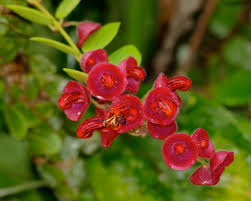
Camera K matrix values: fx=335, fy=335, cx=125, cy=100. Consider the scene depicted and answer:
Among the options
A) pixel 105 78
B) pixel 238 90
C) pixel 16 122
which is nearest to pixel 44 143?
pixel 16 122

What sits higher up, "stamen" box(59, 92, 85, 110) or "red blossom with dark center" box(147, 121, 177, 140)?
"stamen" box(59, 92, 85, 110)

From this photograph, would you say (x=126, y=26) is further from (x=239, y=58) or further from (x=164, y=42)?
(x=239, y=58)

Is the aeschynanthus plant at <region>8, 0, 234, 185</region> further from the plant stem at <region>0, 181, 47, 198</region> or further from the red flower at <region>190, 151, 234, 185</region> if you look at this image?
the plant stem at <region>0, 181, 47, 198</region>

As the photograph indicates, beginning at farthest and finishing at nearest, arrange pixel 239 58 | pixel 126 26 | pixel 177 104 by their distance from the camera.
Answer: pixel 239 58 → pixel 126 26 → pixel 177 104

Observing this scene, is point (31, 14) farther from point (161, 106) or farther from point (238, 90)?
point (238, 90)

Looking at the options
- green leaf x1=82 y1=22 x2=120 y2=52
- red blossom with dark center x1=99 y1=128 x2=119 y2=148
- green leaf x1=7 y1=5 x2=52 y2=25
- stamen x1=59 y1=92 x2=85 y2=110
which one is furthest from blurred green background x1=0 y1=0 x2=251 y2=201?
red blossom with dark center x1=99 y1=128 x2=119 y2=148

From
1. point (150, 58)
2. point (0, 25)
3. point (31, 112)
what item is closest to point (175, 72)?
point (150, 58)
